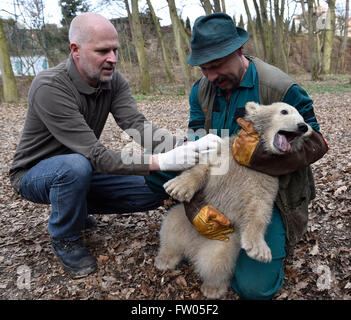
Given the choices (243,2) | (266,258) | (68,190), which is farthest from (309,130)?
(243,2)

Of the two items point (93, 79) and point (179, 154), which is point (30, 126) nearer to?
point (93, 79)

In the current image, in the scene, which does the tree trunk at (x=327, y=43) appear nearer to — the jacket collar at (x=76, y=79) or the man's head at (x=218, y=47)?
the man's head at (x=218, y=47)

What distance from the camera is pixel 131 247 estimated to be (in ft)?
11.5

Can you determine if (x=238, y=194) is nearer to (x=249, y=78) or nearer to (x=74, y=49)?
(x=249, y=78)

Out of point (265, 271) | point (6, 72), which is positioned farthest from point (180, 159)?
point (6, 72)

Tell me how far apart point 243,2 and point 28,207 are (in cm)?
2009

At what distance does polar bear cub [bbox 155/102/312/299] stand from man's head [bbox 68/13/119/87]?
4.60ft

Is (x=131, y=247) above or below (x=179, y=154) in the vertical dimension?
below

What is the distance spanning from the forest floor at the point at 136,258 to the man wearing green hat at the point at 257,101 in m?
0.32

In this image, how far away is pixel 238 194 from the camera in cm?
274

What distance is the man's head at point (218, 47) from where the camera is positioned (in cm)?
264

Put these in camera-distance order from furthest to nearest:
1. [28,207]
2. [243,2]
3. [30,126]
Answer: [243,2]
[28,207]
[30,126]

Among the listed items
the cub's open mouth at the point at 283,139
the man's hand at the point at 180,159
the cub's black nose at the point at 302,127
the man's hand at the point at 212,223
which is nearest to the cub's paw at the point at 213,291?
the man's hand at the point at 212,223

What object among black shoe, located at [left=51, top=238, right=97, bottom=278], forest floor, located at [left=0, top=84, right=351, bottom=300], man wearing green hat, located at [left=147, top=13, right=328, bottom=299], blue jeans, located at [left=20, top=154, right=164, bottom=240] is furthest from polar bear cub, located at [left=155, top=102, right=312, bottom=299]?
black shoe, located at [left=51, top=238, right=97, bottom=278]
